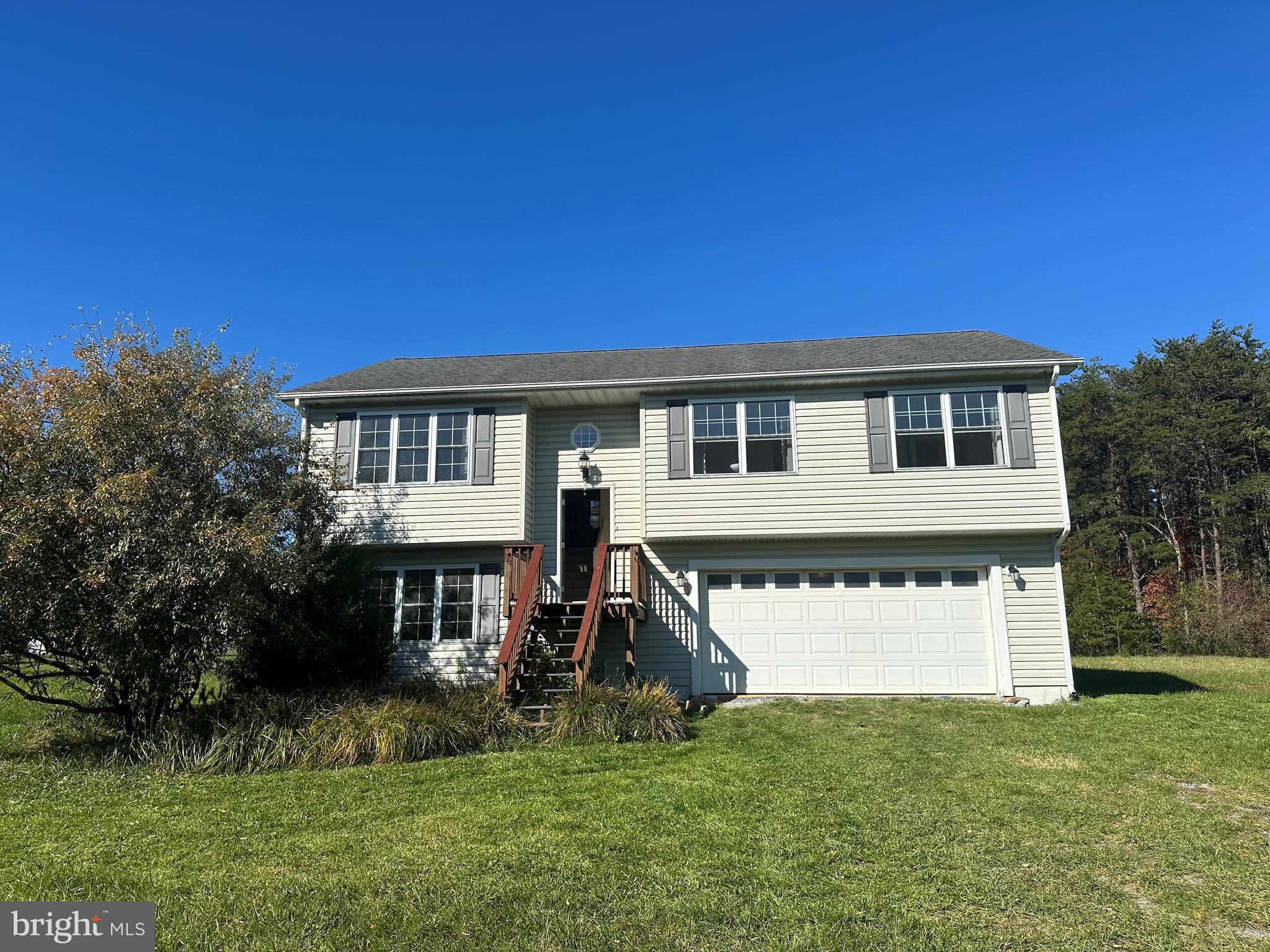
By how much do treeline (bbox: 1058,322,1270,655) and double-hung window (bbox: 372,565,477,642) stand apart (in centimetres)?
2268

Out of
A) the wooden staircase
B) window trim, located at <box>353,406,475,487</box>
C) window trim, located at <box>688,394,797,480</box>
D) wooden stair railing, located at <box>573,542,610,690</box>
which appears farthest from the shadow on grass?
window trim, located at <box>353,406,475,487</box>

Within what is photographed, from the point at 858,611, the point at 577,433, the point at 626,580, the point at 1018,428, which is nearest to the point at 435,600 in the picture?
the point at 626,580

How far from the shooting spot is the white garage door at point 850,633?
38.3 ft

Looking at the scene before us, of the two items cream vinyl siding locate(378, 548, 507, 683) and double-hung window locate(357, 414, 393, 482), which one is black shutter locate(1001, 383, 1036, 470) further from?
double-hung window locate(357, 414, 393, 482)

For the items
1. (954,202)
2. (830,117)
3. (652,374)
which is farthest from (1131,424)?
(652,374)

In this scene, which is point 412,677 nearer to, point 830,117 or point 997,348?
point 997,348

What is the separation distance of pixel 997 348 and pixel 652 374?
5.76 meters

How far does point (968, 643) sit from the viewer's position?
11.7m

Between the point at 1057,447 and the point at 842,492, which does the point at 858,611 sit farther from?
the point at 1057,447

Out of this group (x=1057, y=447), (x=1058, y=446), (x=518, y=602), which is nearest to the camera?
(x=518, y=602)

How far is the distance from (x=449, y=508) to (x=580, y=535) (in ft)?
7.56

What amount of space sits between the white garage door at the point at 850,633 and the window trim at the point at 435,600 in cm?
393

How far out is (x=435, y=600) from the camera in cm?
1253

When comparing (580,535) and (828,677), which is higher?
(580,535)
